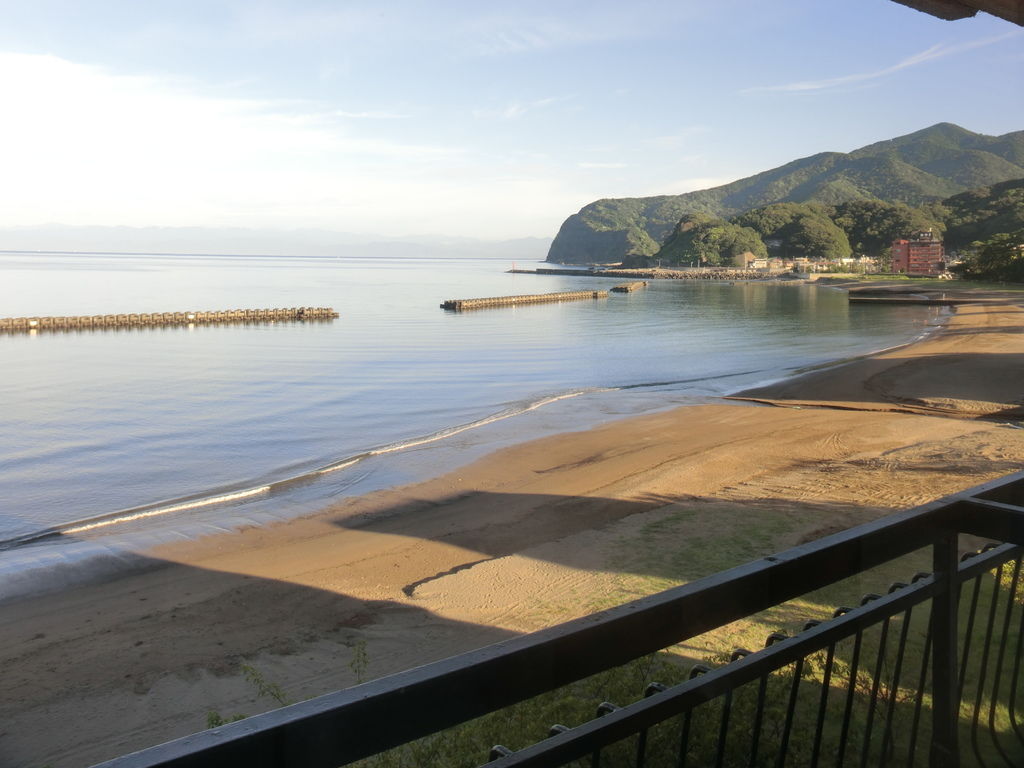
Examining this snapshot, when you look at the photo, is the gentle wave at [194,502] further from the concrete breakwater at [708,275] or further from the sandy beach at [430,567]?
the concrete breakwater at [708,275]

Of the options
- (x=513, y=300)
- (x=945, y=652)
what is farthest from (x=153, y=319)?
(x=945, y=652)

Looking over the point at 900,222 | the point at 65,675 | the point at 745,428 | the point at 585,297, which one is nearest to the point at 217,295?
the point at 585,297

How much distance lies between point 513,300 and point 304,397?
2341 inches

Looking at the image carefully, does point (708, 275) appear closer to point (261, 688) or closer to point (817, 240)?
point (817, 240)

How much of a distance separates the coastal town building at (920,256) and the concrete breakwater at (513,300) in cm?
5130

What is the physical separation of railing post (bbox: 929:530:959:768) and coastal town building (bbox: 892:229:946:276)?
124418 millimetres

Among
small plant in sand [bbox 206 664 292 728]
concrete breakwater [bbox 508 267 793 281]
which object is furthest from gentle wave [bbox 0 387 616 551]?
concrete breakwater [bbox 508 267 793 281]

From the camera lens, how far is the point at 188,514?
43.8 feet

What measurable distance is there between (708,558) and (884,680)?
12.2 feet

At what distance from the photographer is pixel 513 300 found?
8462 cm

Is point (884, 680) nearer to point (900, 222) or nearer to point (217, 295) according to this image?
point (217, 295)

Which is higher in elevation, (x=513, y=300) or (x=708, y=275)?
(x=708, y=275)

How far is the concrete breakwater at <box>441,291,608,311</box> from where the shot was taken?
7694cm

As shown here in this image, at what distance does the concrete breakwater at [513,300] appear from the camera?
76.9 m
